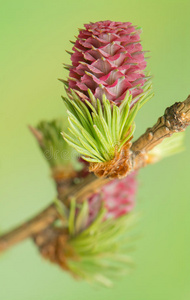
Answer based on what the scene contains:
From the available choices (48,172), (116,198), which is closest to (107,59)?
(116,198)

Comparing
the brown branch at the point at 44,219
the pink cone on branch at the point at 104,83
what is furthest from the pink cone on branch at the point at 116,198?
the pink cone on branch at the point at 104,83

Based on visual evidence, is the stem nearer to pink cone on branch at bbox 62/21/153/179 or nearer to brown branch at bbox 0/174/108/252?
brown branch at bbox 0/174/108/252

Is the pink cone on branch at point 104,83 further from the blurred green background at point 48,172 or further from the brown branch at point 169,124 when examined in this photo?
the blurred green background at point 48,172

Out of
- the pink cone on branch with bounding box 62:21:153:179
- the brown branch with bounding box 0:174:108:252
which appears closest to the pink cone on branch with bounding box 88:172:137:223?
the brown branch with bounding box 0:174:108:252

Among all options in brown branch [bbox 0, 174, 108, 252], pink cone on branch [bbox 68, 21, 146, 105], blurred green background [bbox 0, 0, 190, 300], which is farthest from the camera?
blurred green background [bbox 0, 0, 190, 300]

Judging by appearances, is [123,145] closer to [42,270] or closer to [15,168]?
[15,168]

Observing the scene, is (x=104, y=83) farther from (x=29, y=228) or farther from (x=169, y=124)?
(x=29, y=228)

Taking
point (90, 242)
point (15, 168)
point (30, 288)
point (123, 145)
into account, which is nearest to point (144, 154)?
point (123, 145)
